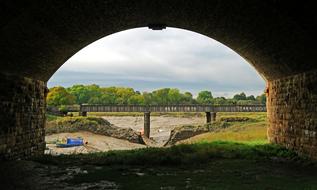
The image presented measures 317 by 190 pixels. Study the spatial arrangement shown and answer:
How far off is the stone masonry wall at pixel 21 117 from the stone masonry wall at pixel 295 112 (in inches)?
443

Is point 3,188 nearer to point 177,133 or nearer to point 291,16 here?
point 291,16

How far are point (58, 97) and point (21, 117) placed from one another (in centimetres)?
6213

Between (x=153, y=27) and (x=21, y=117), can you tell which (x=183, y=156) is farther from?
(x=21, y=117)

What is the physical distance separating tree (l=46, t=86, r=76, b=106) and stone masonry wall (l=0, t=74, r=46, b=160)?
190 ft

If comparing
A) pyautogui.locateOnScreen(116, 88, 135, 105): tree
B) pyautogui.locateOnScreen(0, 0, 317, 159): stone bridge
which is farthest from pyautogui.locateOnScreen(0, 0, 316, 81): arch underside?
pyautogui.locateOnScreen(116, 88, 135, 105): tree

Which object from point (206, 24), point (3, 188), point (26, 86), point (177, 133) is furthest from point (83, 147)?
point (3, 188)

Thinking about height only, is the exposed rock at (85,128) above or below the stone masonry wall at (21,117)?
below

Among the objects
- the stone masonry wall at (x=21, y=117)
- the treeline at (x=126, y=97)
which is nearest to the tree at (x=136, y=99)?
the treeline at (x=126, y=97)

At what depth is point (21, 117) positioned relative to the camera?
50.1 ft

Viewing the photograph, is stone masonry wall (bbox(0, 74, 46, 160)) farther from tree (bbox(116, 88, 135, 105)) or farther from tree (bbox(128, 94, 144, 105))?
tree (bbox(116, 88, 135, 105))

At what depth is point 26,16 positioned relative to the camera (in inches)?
405

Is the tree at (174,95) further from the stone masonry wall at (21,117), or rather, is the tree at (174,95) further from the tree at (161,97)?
the stone masonry wall at (21,117)

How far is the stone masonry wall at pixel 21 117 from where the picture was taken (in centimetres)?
1350

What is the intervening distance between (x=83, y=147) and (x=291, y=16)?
2866cm
